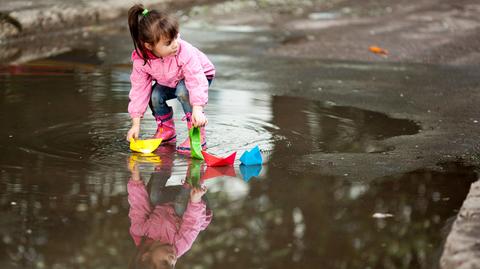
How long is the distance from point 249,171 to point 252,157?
13 cm

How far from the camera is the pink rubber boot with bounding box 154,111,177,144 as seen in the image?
18.7 feet

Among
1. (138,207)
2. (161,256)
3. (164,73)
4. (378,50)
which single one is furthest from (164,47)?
(378,50)

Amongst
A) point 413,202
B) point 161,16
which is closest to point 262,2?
point 161,16

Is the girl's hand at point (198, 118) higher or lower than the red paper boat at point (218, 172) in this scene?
higher

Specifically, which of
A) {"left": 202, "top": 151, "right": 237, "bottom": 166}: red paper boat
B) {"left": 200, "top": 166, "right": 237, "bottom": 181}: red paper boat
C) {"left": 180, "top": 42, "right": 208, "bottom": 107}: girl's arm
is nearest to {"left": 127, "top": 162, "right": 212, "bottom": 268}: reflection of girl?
{"left": 200, "top": 166, "right": 237, "bottom": 181}: red paper boat

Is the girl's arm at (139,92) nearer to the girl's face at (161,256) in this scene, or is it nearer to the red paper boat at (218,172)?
the red paper boat at (218,172)

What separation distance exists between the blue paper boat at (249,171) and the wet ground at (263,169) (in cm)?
1

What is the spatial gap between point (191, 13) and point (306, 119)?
5491 mm

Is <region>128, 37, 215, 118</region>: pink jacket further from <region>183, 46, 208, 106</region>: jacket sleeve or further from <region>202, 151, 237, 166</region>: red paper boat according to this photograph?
<region>202, 151, 237, 166</region>: red paper boat

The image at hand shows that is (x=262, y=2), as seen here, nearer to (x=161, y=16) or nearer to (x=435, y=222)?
(x=161, y=16)

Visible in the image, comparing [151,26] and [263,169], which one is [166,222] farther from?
[151,26]

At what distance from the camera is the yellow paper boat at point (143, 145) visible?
5371 mm

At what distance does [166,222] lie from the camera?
413 cm

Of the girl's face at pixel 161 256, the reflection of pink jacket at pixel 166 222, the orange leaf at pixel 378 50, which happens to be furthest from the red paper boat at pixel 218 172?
the orange leaf at pixel 378 50
